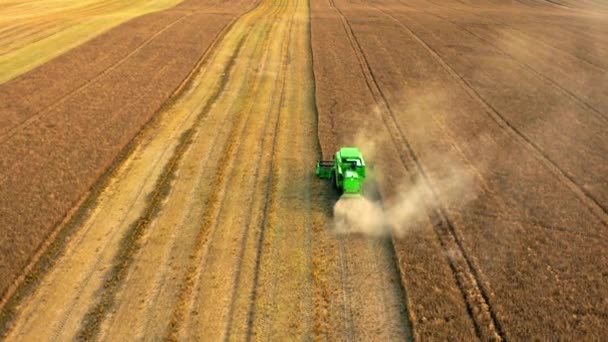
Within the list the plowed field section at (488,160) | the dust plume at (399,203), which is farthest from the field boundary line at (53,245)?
the plowed field section at (488,160)

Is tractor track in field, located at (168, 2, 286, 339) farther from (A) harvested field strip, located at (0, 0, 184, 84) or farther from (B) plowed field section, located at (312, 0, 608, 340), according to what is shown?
(A) harvested field strip, located at (0, 0, 184, 84)

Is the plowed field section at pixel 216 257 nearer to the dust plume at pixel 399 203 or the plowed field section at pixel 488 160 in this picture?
the dust plume at pixel 399 203

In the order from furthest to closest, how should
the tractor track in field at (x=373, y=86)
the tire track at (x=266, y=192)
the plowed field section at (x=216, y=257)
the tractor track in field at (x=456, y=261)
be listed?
the tractor track in field at (x=373, y=86), the tire track at (x=266, y=192), the plowed field section at (x=216, y=257), the tractor track in field at (x=456, y=261)

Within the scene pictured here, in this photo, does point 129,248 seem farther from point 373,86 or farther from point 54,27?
point 54,27

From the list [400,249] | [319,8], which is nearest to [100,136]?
[400,249]

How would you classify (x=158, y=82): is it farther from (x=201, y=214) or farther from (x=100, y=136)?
(x=201, y=214)

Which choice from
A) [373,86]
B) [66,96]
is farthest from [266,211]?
[66,96]
